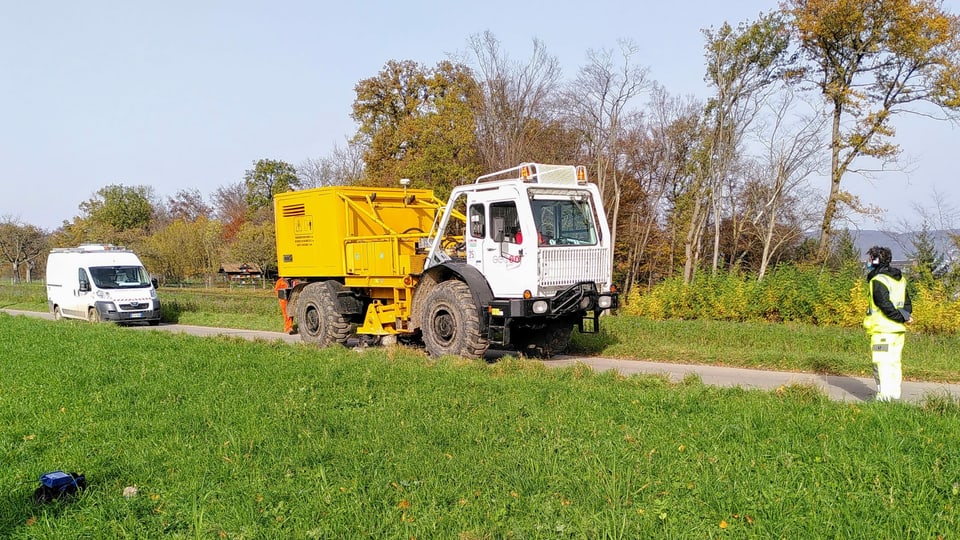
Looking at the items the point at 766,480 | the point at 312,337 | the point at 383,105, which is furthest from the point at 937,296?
the point at 383,105

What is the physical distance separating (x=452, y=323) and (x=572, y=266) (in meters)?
2.28

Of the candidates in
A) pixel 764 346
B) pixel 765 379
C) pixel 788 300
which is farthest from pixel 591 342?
pixel 788 300

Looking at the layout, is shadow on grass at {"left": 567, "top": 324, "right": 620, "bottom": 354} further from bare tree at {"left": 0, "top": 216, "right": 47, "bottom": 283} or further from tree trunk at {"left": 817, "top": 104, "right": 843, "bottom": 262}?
bare tree at {"left": 0, "top": 216, "right": 47, "bottom": 283}

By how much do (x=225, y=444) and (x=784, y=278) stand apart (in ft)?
44.3

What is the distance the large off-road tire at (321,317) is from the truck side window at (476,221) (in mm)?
3972

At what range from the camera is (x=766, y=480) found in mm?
4754

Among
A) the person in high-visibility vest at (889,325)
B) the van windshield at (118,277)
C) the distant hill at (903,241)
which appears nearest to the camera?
the person in high-visibility vest at (889,325)

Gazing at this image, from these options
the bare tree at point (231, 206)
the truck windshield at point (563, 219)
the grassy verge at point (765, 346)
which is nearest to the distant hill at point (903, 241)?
the grassy verge at point (765, 346)

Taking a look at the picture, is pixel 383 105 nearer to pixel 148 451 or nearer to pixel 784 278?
pixel 784 278

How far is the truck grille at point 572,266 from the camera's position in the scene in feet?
36.4

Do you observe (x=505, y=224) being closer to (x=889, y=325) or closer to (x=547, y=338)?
(x=547, y=338)

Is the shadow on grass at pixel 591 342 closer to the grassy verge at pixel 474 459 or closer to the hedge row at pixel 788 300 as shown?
the hedge row at pixel 788 300

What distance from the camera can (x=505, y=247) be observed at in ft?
36.8

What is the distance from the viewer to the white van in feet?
70.0
